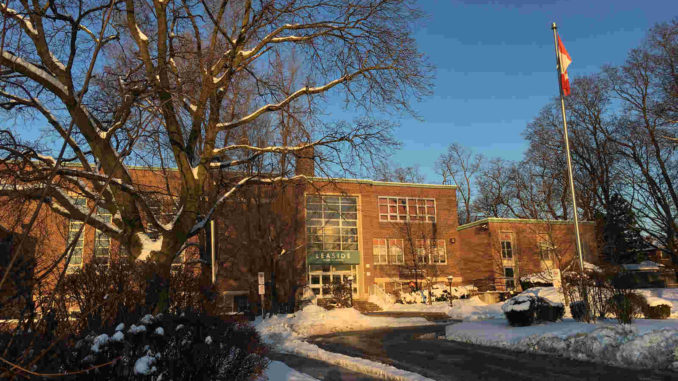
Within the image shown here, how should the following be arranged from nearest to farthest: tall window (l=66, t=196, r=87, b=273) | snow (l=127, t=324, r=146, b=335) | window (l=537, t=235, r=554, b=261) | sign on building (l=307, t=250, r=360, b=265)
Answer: tall window (l=66, t=196, r=87, b=273), snow (l=127, t=324, r=146, b=335), sign on building (l=307, t=250, r=360, b=265), window (l=537, t=235, r=554, b=261)

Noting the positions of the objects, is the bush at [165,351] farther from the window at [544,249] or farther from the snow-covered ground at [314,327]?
the window at [544,249]

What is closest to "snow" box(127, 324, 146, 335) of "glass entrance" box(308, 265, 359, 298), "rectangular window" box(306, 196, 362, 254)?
"rectangular window" box(306, 196, 362, 254)

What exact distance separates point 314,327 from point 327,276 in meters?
18.5

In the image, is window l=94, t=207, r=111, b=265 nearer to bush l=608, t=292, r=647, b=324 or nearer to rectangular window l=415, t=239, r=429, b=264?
bush l=608, t=292, r=647, b=324

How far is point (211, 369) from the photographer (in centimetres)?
664

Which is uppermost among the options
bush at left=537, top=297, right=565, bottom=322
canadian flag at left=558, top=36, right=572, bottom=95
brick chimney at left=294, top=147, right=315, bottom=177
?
canadian flag at left=558, top=36, right=572, bottom=95

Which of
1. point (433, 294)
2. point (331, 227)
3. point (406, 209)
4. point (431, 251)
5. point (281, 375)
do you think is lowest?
point (433, 294)

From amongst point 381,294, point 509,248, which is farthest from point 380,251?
point 509,248

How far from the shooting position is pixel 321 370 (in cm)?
1158

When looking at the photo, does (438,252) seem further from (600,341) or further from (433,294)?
(600,341)

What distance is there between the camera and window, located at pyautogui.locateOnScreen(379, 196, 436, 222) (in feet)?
149

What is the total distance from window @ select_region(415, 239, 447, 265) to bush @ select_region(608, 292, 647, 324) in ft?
87.4

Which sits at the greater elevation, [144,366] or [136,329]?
[136,329]

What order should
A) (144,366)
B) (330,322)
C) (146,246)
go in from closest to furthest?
(144,366) → (146,246) → (330,322)
